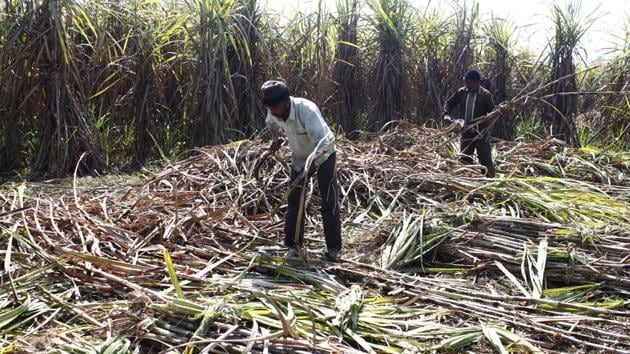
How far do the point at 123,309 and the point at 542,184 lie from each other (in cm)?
341

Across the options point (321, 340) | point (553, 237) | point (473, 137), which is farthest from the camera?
point (473, 137)

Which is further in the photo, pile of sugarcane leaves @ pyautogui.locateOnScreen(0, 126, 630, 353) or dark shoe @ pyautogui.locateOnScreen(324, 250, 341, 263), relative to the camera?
dark shoe @ pyautogui.locateOnScreen(324, 250, 341, 263)

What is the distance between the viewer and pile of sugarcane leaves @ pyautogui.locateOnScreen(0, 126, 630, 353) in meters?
2.66

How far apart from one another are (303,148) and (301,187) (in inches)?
11.2

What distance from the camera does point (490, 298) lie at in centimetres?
312

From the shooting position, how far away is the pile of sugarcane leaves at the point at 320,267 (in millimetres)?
2664

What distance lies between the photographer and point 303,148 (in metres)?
3.79

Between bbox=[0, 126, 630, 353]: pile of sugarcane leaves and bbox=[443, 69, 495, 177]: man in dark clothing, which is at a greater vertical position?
bbox=[443, 69, 495, 177]: man in dark clothing

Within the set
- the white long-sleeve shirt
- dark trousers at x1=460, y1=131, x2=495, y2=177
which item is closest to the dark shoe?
the white long-sleeve shirt

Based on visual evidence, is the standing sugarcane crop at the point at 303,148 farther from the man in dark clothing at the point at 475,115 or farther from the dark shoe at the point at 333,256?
the man in dark clothing at the point at 475,115

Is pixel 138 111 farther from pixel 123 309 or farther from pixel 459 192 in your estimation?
pixel 123 309

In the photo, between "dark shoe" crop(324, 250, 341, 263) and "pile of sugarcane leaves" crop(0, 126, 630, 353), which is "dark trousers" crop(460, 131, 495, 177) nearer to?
"pile of sugarcane leaves" crop(0, 126, 630, 353)

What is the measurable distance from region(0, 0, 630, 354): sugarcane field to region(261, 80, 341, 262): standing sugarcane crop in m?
0.01

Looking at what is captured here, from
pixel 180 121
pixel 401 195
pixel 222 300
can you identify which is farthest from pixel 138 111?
pixel 222 300
